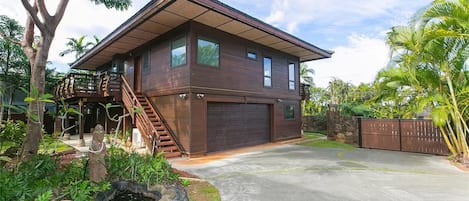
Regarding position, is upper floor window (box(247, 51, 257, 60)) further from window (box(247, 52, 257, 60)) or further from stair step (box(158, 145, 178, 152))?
stair step (box(158, 145, 178, 152))

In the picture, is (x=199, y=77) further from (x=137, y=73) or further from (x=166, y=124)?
(x=137, y=73)

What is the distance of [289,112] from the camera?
13133mm

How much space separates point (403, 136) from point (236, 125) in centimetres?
653

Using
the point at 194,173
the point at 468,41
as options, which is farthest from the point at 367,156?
the point at 194,173

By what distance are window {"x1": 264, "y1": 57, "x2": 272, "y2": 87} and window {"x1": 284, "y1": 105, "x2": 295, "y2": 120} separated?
6.48 feet

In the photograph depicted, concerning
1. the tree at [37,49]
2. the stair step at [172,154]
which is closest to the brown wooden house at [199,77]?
the stair step at [172,154]

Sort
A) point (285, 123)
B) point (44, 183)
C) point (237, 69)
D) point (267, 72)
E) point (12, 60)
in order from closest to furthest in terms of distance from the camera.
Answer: point (44, 183) < point (237, 69) < point (267, 72) < point (285, 123) < point (12, 60)

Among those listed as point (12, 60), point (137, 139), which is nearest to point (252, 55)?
point (137, 139)

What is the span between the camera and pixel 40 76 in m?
5.06

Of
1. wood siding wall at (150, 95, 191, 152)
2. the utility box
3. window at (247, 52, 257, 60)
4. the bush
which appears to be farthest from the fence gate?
the bush

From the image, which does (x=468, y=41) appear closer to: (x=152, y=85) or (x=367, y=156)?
(x=367, y=156)

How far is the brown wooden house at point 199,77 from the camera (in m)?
8.26

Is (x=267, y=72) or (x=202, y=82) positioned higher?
(x=267, y=72)

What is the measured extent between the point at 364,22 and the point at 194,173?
49.2 feet
